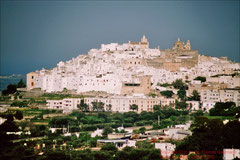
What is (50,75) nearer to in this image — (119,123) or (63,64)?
(63,64)

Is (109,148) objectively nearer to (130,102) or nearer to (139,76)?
(130,102)

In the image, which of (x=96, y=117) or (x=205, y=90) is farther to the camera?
(x=205, y=90)

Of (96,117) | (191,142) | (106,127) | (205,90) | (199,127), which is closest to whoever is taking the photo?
(191,142)

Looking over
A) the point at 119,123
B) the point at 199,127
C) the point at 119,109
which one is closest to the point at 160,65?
the point at 119,109

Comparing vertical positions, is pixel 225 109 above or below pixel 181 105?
below

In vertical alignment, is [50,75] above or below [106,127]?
above

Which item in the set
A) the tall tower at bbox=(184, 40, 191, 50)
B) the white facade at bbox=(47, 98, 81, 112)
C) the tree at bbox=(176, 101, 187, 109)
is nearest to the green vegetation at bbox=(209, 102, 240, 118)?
the tree at bbox=(176, 101, 187, 109)

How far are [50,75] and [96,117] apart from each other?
12.7 meters

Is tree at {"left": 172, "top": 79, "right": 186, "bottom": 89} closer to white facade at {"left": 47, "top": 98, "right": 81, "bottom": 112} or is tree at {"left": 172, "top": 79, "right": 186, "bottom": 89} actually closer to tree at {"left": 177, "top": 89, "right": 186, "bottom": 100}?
tree at {"left": 177, "top": 89, "right": 186, "bottom": 100}

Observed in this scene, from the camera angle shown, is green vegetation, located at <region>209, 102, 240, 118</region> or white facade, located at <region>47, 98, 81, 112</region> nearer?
green vegetation, located at <region>209, 102, 240, 118</region>

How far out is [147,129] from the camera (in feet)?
117

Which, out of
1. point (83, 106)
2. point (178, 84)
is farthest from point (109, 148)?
point (178, 84)

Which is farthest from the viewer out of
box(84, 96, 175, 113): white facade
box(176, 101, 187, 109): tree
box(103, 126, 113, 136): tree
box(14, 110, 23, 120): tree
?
box(84, 96, 175, 113): white facade

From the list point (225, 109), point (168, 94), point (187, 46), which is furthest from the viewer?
point (187, 46)
